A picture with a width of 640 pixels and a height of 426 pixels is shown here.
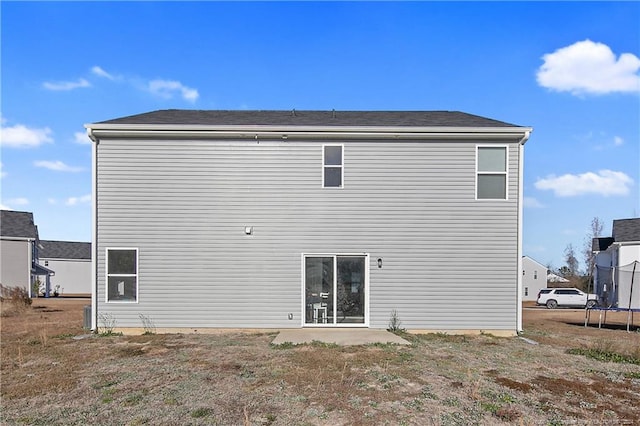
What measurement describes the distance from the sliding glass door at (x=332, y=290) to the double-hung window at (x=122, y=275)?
14.6ft

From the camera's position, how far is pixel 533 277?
1542 inches

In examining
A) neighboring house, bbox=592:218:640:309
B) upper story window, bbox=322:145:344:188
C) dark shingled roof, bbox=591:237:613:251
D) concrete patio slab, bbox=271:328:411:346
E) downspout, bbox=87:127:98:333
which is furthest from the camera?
dark shingled roof, bbox=591:237:613:251

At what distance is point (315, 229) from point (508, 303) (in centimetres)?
539

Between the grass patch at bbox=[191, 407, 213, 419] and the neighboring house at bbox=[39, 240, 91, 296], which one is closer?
the grass patch at bbox=[191, 407, 213, 419]

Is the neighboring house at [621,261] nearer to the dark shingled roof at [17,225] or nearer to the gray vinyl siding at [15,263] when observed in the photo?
the gray vinyl siding at [15,263]

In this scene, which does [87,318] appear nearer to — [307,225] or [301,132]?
[307,225]

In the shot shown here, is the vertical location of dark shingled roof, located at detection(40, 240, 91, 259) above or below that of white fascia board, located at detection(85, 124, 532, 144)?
below

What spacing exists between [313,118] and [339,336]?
6388mm

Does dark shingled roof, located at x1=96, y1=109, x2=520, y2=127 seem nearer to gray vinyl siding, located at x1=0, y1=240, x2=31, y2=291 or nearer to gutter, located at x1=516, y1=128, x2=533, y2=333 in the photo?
gutter, located at x1=516, y1=128, x2=533, y2=333

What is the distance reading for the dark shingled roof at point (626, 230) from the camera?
23.5 metres

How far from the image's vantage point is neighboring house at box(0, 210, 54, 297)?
27.8 m

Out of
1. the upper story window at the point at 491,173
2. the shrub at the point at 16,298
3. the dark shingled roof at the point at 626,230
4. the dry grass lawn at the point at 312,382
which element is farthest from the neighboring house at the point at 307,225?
the dark shingled roof at the point at 626,230

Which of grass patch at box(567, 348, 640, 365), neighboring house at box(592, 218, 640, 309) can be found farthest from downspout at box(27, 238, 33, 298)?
neighboring house at box(592, 218, 640, 309)

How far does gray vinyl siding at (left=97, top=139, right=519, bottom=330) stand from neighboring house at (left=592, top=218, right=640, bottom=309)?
49.8 feet
